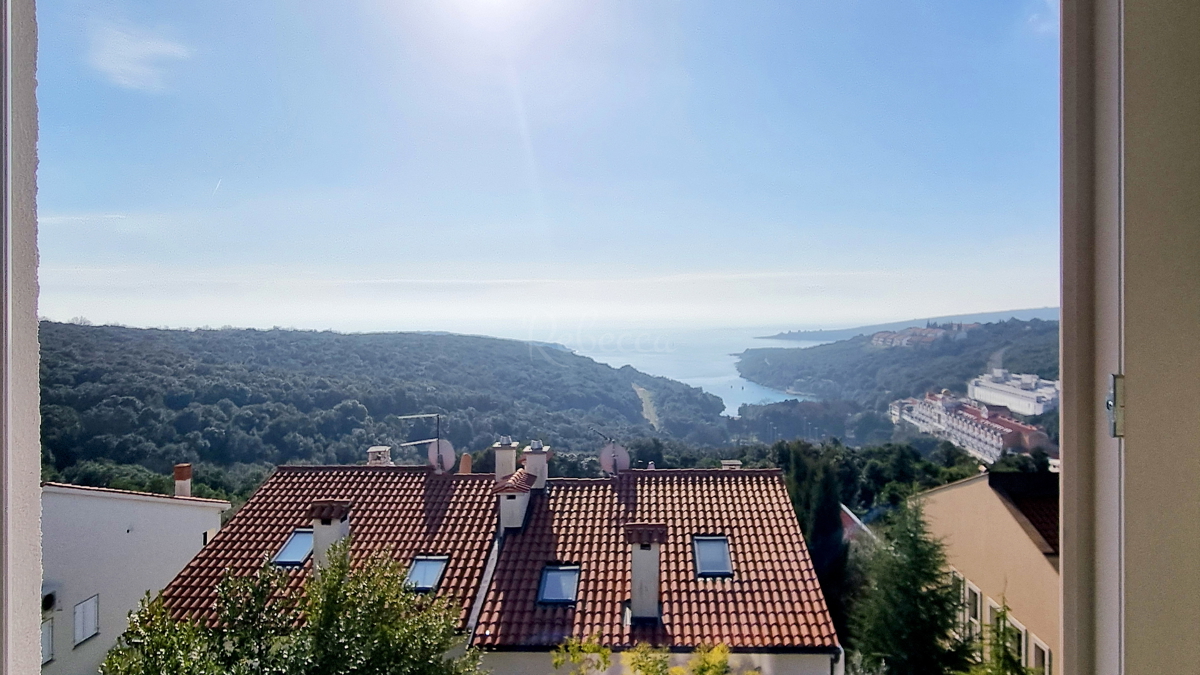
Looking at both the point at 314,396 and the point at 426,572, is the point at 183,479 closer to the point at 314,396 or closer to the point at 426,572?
the point at 314,396

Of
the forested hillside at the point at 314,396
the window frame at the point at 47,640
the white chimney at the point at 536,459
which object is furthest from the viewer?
the white chimney at the point at 536,459

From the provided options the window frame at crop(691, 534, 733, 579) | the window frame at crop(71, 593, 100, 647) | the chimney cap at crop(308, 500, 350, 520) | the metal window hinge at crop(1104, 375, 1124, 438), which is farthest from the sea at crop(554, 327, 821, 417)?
the window frame at crop(71, 593, 100, 647)

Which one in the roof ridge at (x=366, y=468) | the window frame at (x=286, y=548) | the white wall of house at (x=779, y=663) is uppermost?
the roof ridge at (x=366, y=468)

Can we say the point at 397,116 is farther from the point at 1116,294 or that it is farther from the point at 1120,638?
the point at 1120,638

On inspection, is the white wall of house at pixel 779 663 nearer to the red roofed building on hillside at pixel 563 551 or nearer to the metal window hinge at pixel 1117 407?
the red roofed building on hillside at pixel 563 551

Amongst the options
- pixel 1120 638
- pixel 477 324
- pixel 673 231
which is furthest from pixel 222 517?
pixel 1120 638

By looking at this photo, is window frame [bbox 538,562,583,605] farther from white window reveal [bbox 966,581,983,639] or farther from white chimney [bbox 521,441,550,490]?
white window reveal [bbox 966,581,983,639]

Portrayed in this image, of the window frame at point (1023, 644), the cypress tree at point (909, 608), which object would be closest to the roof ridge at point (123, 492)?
the cypress tree at point (909, 608)
